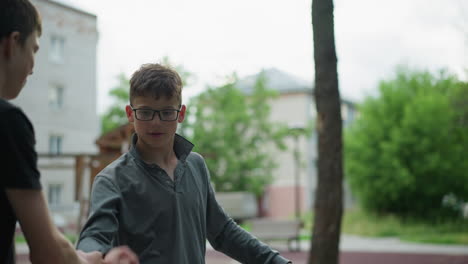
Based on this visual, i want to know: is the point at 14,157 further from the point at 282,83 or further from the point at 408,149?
the point at 282,83

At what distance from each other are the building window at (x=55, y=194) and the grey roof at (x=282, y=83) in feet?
84.7

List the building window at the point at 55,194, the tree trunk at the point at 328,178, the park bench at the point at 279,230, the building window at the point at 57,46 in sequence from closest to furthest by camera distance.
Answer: the tree trunk at the point at 328,178
the park bench at the point at 279,230
the building window at the point at 55,194
the building window at the point at 57,46

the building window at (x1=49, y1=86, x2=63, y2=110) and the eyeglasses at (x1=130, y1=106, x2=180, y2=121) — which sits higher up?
the building window at (x1=49, y1=86, x2=63, y2=110)

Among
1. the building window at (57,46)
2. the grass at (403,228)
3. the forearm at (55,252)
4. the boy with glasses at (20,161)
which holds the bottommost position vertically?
the grass at (403,228)

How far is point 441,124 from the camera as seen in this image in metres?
25.5

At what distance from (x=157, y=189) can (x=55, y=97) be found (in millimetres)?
18607

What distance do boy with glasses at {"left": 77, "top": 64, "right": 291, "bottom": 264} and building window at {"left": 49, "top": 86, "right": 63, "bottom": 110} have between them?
18.0 meters

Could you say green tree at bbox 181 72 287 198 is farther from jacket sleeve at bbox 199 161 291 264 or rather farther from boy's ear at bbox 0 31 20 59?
boy's ear at bbox 0 31 20 59

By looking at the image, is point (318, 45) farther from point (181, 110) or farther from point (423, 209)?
point (423, 209)

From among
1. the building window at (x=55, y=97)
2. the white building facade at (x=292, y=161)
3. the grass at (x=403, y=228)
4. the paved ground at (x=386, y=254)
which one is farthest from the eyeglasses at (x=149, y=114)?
the white building facade at (x=292, y=161)

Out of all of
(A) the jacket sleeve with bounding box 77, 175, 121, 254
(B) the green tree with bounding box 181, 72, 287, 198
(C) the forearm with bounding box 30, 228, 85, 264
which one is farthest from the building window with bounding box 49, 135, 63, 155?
(C) the forearm with bounding box 30, 228, 85, 264

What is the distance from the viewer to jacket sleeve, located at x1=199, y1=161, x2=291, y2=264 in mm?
2586

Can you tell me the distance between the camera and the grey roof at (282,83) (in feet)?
153

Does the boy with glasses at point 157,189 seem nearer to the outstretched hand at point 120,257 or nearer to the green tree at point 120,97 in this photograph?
the outstretched hand at point 120,257
